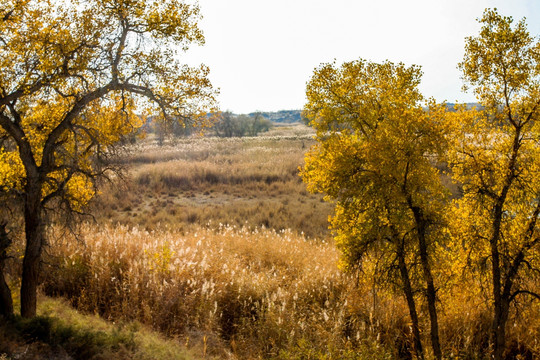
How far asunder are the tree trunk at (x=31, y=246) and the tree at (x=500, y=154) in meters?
7.89

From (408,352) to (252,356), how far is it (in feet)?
11.9

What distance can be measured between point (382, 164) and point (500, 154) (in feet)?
8.57

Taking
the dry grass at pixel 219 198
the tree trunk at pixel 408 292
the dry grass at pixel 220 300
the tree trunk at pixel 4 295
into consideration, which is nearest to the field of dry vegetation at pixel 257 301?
the dry grass at pixel 220 300

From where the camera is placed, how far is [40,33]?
6695 millimetres

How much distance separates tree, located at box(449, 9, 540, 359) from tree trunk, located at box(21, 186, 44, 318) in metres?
7.89

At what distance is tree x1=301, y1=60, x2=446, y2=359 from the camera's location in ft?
21.9

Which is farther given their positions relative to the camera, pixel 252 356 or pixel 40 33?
pixel 252 356

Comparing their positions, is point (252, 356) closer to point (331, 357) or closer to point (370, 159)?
point (331, 357)

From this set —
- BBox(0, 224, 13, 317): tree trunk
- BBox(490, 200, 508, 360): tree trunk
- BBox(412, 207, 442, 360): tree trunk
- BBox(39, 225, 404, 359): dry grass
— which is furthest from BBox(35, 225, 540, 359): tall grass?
BBox(0, 224, 13, 317): tree trunk

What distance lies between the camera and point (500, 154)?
24.0ft

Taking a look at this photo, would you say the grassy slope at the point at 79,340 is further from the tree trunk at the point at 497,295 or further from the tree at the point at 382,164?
the tree trunk at the point at 497,295

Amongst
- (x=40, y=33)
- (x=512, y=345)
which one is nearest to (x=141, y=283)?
(x=40, y=33)

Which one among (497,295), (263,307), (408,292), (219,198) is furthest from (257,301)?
(219,198)

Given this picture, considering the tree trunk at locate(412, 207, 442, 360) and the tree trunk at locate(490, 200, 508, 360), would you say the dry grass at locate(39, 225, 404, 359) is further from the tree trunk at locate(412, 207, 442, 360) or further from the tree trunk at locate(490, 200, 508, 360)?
the tree trunk at locate(490, 200, 508, 360)
